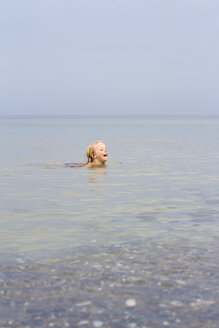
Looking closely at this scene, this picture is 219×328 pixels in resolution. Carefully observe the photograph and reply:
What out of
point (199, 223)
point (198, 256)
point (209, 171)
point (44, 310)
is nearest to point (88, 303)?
point (44, 310)

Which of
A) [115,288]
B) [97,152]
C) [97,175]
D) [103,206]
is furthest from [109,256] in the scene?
[97,152]

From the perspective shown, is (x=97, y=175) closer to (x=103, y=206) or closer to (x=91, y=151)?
(x=91, y=151)

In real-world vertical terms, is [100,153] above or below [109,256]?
→ above

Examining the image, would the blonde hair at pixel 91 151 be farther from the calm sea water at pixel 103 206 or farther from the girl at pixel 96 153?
the calm sea water at pixel 103 206

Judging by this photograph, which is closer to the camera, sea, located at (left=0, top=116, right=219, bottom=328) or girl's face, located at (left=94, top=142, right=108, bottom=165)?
sea, located at (left=0, top=116, right=219, bottom=328)

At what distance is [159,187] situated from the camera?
17797 mm

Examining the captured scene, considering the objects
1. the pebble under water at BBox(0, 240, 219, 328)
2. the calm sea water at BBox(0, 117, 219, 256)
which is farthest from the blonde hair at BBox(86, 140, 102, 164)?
the pebble under water at BBox(0, 240, 219, 328)

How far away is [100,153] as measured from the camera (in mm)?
23562

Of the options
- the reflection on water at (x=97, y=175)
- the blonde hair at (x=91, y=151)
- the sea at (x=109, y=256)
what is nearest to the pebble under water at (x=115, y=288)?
the sea at (x=109, y=256)

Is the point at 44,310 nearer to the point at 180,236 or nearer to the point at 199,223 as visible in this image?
the point at 180,236

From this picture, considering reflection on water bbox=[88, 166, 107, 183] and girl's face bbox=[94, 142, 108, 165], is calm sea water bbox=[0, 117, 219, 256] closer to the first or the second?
reflection on water bbox=[88, 166, 107, 183]

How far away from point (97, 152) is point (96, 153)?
0.38 feet

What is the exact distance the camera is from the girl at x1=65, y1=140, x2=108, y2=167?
74.3 feet

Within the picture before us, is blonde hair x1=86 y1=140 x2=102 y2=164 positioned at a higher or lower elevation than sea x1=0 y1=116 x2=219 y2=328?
higher
